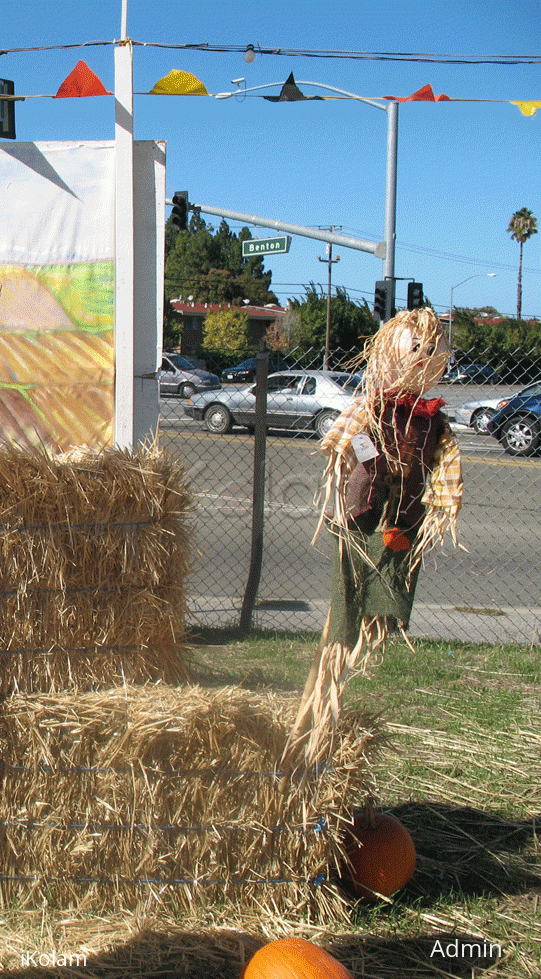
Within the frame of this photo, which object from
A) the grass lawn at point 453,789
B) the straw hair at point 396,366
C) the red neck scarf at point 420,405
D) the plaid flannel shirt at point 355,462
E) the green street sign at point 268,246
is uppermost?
the green street sign at point 268,246

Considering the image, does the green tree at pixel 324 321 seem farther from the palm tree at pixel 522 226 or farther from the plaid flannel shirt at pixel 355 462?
the plaid flannel shirt at pixel 355 462

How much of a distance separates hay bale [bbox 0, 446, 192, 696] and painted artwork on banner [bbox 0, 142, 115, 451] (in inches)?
29.9

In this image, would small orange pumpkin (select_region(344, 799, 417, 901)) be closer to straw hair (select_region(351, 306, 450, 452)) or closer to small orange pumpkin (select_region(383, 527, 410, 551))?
small orange pumpkin (select_region(383, 527, 410, 551))

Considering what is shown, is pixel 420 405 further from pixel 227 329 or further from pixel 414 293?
pixel 227 329

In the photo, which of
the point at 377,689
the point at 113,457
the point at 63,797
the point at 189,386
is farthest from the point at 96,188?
the point at 189,386

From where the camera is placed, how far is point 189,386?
23.3 meters

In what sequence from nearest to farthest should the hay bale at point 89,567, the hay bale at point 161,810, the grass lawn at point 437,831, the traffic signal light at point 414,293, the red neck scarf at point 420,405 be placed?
the grass lawn at point 437,831 → the hay bale at point 161,810 → the red neck scarf at point 420,405 → the hay bale at point 89,567 → the traffic signal light at point 414,293

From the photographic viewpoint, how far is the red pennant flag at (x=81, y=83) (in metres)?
3.47

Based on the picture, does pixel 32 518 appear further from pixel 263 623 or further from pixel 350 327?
pixel 350 327

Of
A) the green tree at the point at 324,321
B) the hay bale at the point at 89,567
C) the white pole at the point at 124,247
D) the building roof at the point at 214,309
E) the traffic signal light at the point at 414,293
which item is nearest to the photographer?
the hay bale at the point at 89,567

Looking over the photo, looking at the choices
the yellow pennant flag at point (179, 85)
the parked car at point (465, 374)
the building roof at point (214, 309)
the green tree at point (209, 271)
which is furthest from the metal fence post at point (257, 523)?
the green tree at point (209, 271)

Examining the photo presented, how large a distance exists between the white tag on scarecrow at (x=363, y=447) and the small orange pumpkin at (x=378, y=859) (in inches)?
A: 44.0

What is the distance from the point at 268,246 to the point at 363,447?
16.1 metres

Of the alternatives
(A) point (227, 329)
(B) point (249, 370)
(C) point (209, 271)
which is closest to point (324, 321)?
(A) point (227, 329)
